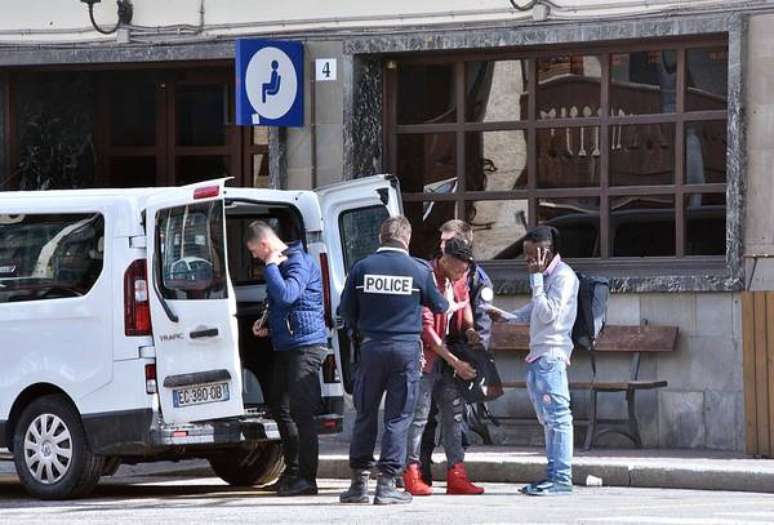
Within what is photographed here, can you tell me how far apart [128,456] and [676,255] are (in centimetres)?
565

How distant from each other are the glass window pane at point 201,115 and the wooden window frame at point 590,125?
1939mm

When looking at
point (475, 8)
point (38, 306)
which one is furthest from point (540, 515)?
point (475, 8)

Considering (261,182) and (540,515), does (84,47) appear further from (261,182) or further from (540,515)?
(540,515)

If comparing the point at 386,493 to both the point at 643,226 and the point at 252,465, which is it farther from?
the point at 643,226

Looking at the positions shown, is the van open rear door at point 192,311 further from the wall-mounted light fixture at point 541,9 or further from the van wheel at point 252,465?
the wall-mounted light fixture at point 541,9

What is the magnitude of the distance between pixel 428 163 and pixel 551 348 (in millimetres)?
5053

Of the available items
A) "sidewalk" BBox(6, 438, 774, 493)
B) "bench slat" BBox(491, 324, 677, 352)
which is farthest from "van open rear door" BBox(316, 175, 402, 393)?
"bench slat" BBox(491, 324, 677, 352)

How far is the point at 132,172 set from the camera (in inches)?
786

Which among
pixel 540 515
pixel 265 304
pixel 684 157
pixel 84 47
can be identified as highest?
pixel 84 47

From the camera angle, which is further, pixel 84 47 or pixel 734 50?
pixel 84 47

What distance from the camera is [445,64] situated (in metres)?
18.3

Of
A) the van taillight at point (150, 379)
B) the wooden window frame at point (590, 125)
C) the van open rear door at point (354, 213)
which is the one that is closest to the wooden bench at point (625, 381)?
the wooden window frame at point (590, 125)

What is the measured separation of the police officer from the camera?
12.9 m

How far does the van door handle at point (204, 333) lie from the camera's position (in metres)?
13.1
